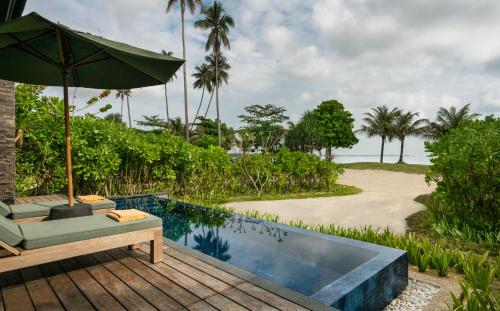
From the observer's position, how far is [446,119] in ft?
110

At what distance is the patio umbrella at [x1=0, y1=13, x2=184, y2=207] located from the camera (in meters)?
2.75

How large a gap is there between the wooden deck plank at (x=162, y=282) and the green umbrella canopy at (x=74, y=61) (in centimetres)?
199

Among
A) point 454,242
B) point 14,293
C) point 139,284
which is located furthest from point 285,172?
point 14,293

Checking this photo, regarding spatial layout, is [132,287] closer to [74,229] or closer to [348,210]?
[74,229]

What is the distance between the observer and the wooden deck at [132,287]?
2096 millimetres

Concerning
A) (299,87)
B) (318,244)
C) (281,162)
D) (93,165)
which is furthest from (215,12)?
(318,244)

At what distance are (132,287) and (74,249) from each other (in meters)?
0.62

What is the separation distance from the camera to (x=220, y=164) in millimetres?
10320

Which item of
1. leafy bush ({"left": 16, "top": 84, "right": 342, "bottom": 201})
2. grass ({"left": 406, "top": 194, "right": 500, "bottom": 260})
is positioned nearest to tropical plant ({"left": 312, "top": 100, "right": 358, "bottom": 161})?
leafy bush ({"left": 16, "top": 84, "right": 342, "bottom": 201})

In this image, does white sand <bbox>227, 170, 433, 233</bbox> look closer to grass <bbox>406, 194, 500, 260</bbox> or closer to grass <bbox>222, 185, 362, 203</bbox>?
grass <bbox>406, 194, 500, 260</bbox>

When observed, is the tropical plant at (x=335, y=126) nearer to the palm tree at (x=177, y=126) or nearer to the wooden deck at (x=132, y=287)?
the palm tree at (x=177, y=126)

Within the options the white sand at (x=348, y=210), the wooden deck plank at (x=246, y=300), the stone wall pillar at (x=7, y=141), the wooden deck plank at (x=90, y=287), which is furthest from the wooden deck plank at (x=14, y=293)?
the white sand at (x=348, y=210)

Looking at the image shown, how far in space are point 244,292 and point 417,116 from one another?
40.7m

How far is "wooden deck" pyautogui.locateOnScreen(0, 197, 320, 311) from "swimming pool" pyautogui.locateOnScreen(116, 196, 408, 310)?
26.8 inches
